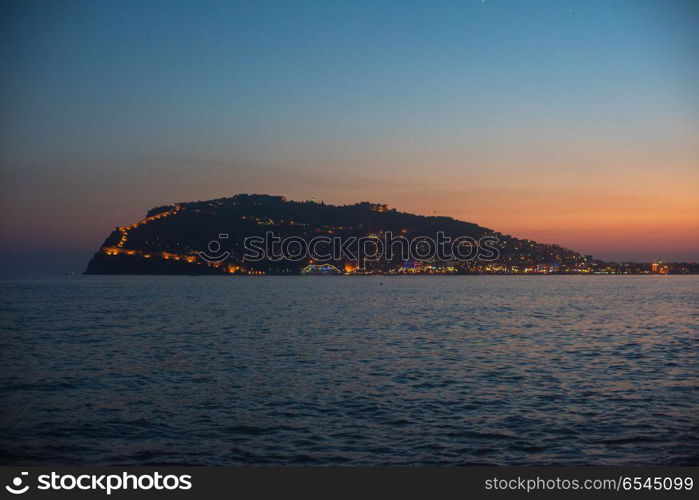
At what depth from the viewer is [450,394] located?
22531 mm

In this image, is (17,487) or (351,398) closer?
(17,487)

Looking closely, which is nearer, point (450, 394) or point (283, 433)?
point (283, 433)

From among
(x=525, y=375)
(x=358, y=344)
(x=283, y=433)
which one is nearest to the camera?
(x=283, y=433)

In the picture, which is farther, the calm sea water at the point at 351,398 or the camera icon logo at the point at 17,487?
the calm sea water at the point at 351,398

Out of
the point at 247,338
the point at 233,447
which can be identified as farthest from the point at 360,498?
the point at 247,338

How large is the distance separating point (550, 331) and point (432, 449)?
3305 centimetres

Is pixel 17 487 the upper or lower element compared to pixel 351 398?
upper

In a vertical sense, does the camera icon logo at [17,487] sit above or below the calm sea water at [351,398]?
above

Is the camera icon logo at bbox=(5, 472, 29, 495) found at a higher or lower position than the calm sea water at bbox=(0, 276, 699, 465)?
higher

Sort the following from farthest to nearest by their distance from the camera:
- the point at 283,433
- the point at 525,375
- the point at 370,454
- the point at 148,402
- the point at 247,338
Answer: the point at 247,338
the point at 525,375
the point at 148,402
the point at 283,433
the point at 370,454

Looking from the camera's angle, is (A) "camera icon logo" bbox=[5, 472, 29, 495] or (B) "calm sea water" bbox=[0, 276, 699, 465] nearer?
(A) "camera icon logo" bbox=[5, 472, 29, 495]

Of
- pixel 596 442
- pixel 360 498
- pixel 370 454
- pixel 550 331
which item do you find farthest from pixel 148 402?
pixel 550 331

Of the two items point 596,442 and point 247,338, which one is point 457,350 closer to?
point 247,338

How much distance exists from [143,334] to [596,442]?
36519 millimetres
